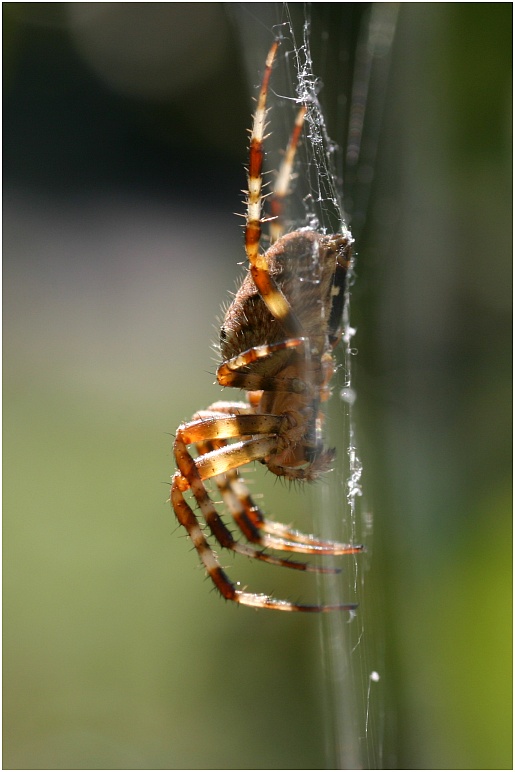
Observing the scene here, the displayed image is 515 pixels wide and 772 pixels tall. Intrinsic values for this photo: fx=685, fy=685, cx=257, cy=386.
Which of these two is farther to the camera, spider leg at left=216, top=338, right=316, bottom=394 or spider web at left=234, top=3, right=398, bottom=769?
spider web at left=234, top=3, right=398, bottom=769

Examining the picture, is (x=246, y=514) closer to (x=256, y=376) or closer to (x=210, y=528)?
(x=210, y=528)

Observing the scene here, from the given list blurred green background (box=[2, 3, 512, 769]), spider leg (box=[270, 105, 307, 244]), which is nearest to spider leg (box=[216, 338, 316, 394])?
spider leg (box=[270, 105, 307, 244])

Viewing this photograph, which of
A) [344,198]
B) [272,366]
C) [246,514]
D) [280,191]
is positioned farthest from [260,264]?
[344,198]

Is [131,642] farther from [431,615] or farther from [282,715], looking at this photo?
[431,615]

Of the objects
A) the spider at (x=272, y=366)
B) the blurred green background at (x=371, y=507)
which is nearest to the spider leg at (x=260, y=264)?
the spider at (x=272, y=366)

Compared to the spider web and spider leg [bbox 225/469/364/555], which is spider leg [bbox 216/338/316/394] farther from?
spider leg [bbox 225/469/364/555]
